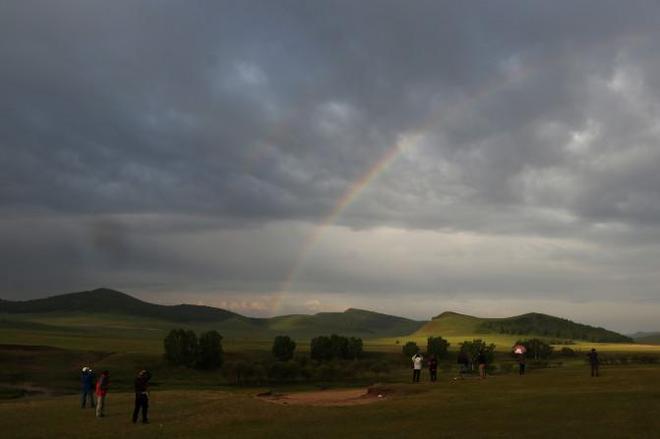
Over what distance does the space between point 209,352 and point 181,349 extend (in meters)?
4.85

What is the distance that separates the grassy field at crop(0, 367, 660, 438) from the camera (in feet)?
91.9

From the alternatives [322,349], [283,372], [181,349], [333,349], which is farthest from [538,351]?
[181,349]

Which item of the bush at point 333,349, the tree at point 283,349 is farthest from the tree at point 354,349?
the tree at point 283,349

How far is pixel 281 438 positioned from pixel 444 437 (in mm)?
7146

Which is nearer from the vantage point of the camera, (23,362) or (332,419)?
(332,419)

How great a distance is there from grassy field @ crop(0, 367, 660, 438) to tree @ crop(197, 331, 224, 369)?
6292 centimetres

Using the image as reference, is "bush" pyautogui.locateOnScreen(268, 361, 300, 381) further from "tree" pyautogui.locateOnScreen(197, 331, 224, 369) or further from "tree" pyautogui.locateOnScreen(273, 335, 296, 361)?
"tree" pyautogui.locateOnScreen(273, 335, 296, 361)

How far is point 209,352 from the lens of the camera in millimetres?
107938

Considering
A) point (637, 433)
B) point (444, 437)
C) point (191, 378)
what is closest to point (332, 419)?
point (444, 437)

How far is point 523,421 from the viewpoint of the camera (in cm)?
2950

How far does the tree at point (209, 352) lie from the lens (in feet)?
351

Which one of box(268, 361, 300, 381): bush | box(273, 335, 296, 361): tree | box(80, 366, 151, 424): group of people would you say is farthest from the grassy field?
box(273, 335, 296, 361): tree

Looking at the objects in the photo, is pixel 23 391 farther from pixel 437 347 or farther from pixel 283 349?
pixel 437 347

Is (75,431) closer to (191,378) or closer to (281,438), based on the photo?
(281,438)
